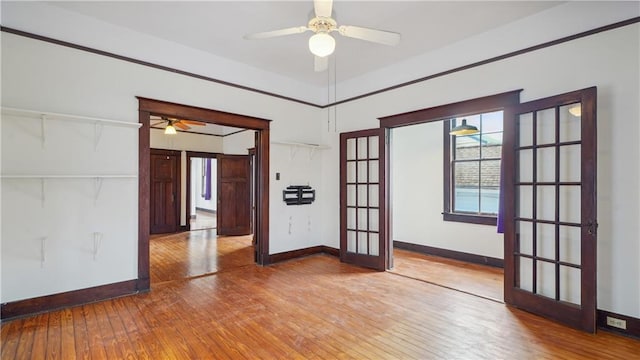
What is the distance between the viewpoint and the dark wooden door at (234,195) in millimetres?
7492

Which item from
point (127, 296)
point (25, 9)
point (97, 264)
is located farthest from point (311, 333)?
point (25, 9)

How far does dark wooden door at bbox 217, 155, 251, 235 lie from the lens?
7.49 metres

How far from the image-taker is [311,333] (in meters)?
2.69

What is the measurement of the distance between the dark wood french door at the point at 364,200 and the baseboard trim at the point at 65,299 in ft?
10.1

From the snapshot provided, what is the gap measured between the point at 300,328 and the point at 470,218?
3.75 meters

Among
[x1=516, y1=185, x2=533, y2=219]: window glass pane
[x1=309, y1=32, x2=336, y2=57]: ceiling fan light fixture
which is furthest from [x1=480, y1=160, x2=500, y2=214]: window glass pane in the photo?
[x1=309, y1=32, x2=336, y2=57]: ceiling fan light fixture

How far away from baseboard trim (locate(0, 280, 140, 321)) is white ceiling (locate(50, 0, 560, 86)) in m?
3.03

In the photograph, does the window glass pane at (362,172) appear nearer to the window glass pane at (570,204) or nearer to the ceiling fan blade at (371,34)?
the ceiling fan blade at (371,34)

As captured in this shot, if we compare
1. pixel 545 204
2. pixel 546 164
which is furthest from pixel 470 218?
pixel 546 164

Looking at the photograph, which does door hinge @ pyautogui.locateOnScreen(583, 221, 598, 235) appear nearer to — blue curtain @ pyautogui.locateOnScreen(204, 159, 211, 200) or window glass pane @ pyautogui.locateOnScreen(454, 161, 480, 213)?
window glass pane @ pyautogui.locateOnScreen(454, 161, 480, 213)

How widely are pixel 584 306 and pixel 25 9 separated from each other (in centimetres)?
605

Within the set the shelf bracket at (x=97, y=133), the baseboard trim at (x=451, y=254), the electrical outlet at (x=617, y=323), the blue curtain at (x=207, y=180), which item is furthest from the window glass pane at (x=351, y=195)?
the blue curtain at (x=207, y=180)

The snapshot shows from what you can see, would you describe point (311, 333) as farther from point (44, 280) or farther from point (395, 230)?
point (395, 230)

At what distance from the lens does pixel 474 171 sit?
17.5ft
